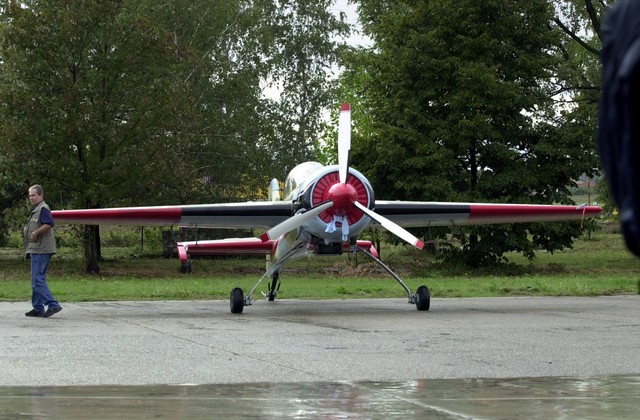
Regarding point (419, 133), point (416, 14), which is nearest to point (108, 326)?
point (419, 133)

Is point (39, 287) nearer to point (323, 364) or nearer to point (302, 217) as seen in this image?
point (302, 217)

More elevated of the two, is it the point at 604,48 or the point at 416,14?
the point at 416,14

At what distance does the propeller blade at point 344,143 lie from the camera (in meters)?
16.0

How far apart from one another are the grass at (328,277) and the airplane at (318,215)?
2057 mm

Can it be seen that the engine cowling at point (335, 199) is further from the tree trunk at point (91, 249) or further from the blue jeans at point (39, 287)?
the tree trunk at point (91, 249)

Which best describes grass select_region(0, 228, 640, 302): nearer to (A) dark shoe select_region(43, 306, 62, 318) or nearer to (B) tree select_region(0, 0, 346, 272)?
(B) tree select_region(0, 0, 346, 272)

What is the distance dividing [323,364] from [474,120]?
2782 centimetres

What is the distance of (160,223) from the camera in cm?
1869

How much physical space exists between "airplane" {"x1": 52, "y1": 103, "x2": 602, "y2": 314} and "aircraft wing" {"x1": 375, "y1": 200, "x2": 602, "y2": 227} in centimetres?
2

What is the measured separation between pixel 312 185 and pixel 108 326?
14.9ft

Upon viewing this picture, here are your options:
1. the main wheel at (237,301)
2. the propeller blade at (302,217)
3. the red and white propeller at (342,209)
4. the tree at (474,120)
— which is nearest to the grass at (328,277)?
the tree at (474,120)

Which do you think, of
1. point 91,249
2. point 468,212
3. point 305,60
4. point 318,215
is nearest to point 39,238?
point 318,215

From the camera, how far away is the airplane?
52.0 ft

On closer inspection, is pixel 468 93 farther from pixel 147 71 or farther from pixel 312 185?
pixel 312 185
